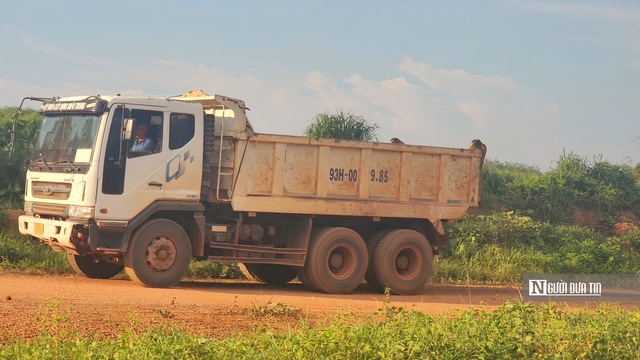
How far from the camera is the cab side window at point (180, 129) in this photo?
1391 centimetres

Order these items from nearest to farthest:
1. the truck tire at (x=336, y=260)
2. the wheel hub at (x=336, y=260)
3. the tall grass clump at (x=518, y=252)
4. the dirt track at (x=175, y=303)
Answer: the dirt track at (x=175, y=303), the truck tire at (x=336, y=260), the wheel hub at (x=336, y=260), the tall grass clump at (x=518, y=252)

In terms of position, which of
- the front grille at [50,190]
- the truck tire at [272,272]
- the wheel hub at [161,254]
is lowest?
the truck tire at [272,272]

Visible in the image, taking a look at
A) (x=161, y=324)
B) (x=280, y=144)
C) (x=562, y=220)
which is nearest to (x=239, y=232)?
(x=280, y=144)

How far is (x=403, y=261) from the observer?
1574 centimetres

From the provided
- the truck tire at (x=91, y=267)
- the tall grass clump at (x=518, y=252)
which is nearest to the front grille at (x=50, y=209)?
the truck tire at (x=91, y=267)

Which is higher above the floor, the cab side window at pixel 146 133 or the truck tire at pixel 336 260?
the cab side window at pixel 146 133

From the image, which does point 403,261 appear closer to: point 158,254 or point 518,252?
point 158,254

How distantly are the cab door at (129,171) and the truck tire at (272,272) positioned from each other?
3166 mm

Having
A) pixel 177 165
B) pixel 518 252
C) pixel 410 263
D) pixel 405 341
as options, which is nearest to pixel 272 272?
pixel 410 263

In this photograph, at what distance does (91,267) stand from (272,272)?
314cm

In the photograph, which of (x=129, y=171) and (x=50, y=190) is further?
(x=50, y=190)

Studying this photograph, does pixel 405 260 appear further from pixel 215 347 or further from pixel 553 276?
pixel 215 347

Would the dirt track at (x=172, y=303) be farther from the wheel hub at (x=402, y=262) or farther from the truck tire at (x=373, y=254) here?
the wheel hub at (x=402, y=262)

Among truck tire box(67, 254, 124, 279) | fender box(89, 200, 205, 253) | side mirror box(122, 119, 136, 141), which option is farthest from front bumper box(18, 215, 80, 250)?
side mirror box(122, 119, 136, 141)
